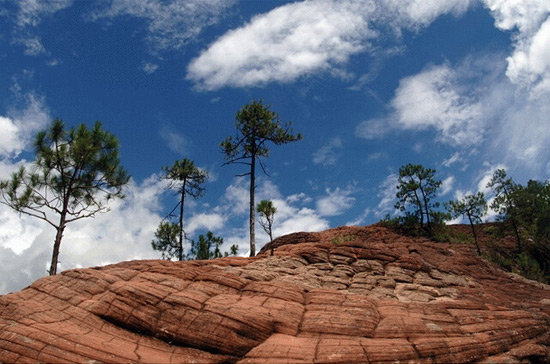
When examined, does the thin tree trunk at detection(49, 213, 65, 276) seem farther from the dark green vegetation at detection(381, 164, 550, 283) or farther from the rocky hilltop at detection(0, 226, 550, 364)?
the dark green vegetation at detection(381, 164, 550, 283)

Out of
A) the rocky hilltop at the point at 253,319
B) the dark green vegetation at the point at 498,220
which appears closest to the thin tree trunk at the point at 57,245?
the rocky hilltop at the point at 253,319

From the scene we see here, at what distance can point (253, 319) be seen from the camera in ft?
Answer: 40.2

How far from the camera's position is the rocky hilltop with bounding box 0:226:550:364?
10867 millimetres

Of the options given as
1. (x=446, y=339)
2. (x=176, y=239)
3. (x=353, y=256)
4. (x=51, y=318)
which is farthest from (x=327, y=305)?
(x=176, y=239)

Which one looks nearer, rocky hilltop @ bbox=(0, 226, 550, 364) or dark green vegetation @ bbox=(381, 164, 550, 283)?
rocky hilltop @ bbox=(0, 226, 550, 364)

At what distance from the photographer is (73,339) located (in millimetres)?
10766

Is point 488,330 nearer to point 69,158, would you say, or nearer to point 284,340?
point 284,340

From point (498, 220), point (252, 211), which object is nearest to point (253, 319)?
point (252, 211)

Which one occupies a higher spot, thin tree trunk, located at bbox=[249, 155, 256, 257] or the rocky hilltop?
thin tree trunk, located at bbox=[249, 155, 256, 257]

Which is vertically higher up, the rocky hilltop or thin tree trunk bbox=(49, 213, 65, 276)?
thin tree trunk bbox=(49, 213, 65, 276)

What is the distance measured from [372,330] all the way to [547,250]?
34.4 m

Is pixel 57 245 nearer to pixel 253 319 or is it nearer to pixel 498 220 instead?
pixel 253 319

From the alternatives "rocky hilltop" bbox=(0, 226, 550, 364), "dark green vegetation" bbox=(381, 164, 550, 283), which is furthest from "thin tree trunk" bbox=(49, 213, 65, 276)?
"dark green vegetation" bbox=(381, 164, 550, 283)

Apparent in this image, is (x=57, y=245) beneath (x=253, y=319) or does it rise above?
above
